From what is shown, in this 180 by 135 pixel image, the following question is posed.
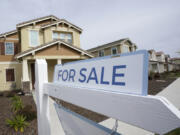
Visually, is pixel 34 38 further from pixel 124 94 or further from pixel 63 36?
pixel 124 94

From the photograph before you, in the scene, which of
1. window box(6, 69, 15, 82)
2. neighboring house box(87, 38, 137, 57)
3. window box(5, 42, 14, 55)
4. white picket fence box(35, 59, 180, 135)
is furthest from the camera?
neighboring house box(87, 38, 137, 57)

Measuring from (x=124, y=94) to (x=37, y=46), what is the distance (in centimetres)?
1099

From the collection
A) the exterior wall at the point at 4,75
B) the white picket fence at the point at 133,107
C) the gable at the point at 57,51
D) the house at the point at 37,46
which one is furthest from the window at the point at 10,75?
the white picket fence at the point at 133,107

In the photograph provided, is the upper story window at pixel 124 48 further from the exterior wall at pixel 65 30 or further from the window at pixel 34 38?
the window at pixel 34 38

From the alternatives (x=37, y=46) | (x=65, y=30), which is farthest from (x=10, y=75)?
(x=65, y=30)

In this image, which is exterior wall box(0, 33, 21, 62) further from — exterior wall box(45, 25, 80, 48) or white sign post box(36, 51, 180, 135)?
white sign post box(36, 51, 180, 135)

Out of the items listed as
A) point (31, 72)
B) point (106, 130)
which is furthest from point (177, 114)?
point (31, 72)

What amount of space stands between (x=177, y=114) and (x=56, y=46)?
35.3 feet

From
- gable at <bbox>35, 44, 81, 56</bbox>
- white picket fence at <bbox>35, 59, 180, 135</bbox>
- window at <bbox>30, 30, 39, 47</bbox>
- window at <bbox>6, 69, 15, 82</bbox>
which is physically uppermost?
window at <bbox>30, 30, 39, 47</bbox>

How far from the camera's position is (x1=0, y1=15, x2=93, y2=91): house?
10.6 meters

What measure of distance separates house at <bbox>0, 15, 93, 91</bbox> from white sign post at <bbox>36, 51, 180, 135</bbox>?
9.82 meters

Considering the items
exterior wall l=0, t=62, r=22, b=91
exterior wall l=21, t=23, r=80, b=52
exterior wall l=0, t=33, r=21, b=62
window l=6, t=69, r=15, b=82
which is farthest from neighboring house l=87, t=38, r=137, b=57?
window l=6, t=69, r=15, b=82

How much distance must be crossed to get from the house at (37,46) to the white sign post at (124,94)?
9816 mm

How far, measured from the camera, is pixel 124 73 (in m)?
0.72
